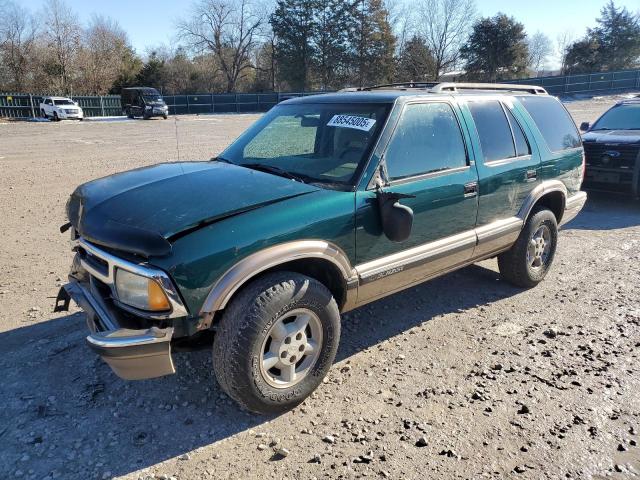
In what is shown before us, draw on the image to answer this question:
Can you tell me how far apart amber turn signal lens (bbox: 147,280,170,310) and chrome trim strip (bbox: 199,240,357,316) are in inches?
7.6

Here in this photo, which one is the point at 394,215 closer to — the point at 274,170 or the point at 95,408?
the point at 274,170

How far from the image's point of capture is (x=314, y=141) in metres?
4.16

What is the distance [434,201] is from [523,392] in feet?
4.76

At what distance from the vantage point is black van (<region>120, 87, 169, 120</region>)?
33.5 m

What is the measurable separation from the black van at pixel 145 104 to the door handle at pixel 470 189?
32525 millimetres

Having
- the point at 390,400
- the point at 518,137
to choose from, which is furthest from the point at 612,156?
the point at 390,400

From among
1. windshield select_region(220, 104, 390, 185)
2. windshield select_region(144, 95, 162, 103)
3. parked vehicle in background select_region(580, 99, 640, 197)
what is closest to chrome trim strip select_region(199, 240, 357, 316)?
windshield select_region(220, 104, 390, 185)

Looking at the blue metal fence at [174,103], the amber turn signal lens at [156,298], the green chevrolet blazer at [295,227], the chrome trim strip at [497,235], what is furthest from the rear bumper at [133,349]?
the blue metal fence at [174,103]

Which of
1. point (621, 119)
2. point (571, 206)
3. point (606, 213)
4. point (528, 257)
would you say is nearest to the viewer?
point (528, 257)

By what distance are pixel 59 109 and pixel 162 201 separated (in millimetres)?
33139

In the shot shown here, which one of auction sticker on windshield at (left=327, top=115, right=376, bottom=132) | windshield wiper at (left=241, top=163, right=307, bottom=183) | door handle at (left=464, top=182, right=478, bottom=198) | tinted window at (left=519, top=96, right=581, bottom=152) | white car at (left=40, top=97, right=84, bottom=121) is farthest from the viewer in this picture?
white car at (left=40, top=97, right=84, bottom=121)

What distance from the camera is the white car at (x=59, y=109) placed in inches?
1238

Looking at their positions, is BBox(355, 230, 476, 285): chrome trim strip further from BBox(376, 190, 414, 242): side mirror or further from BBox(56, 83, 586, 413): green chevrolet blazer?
BBox(376, 190, 414, 242): side mirror

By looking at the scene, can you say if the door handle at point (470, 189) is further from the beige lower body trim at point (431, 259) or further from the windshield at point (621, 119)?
the windshield at point (621, 119)
